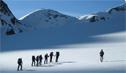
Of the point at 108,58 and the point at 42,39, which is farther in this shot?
the point at 42,39

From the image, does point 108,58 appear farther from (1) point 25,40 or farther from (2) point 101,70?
(1) point 25,40

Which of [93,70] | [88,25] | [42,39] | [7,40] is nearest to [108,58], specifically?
[93,70]

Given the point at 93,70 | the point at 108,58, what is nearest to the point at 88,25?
the point at 108,58

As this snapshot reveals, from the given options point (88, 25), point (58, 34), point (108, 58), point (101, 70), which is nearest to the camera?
point (101, 70)

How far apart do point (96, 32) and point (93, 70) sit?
39.7 metres

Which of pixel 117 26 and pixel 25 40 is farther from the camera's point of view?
pixel 117 26

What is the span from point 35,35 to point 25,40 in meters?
5.73

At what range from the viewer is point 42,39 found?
2299 inches

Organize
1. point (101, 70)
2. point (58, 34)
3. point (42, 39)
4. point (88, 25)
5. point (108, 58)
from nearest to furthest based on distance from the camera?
point (101, 70) → point (108, 58) → point (42, 39) → point (58, 34) → point (88, 25)

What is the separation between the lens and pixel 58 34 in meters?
63.0

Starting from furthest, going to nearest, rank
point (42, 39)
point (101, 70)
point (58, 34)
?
point (58, 34), point (42, 39), point (101, 70)

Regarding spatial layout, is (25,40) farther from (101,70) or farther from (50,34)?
(101,70)

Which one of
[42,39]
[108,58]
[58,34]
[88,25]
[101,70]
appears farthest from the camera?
[88,25]

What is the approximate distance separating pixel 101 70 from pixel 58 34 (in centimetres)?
4100
